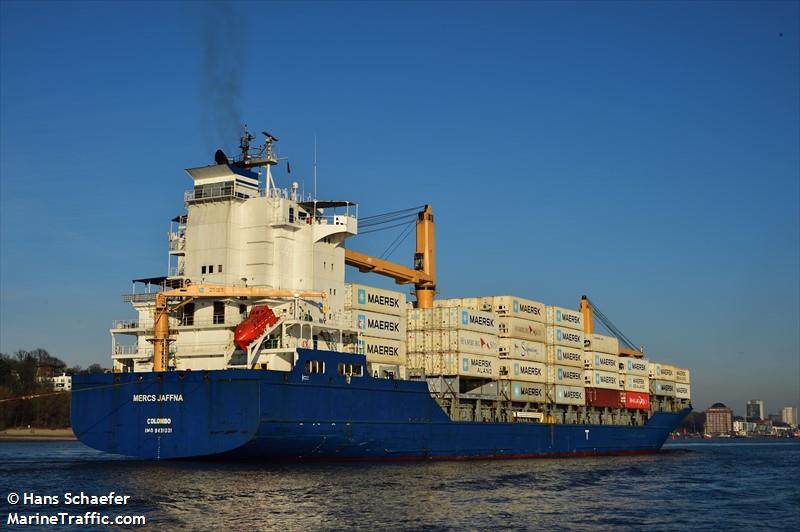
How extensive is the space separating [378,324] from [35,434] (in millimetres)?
67208

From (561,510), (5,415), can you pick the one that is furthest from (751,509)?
(5,415)

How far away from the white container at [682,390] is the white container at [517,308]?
25.6 metres

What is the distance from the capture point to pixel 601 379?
63.6 m

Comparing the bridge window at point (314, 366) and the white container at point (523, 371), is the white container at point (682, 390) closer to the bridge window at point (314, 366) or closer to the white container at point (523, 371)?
the white container at point (523, 371)

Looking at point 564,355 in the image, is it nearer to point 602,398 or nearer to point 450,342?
point 602,398

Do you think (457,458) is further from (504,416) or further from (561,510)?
(561,510)

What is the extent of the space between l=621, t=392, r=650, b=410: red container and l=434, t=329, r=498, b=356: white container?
1949 cm

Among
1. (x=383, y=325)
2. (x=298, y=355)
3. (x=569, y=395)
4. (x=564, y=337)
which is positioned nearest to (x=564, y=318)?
(x=564, y=337)

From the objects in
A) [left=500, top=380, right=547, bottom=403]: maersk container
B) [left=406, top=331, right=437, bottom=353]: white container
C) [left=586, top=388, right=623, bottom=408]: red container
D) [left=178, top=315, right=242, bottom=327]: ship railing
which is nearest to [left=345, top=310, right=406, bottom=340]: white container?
[left=406, top=331, right=437, bottom=353]: white container

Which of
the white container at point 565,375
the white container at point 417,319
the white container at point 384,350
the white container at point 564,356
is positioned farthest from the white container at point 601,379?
the white container at point 384,350

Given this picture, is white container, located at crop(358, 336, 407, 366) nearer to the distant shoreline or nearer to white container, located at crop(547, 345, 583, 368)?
white container, located at crop(547, 345, 583, 368)

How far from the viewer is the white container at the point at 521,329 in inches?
2132

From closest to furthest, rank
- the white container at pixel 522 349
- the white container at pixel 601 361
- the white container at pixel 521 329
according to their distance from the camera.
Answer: the white container at pixel 522 349 < the white container at pixel 521 329 < the white container at pixel 601 361

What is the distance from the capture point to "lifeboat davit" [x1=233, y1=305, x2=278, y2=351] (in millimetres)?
38844
